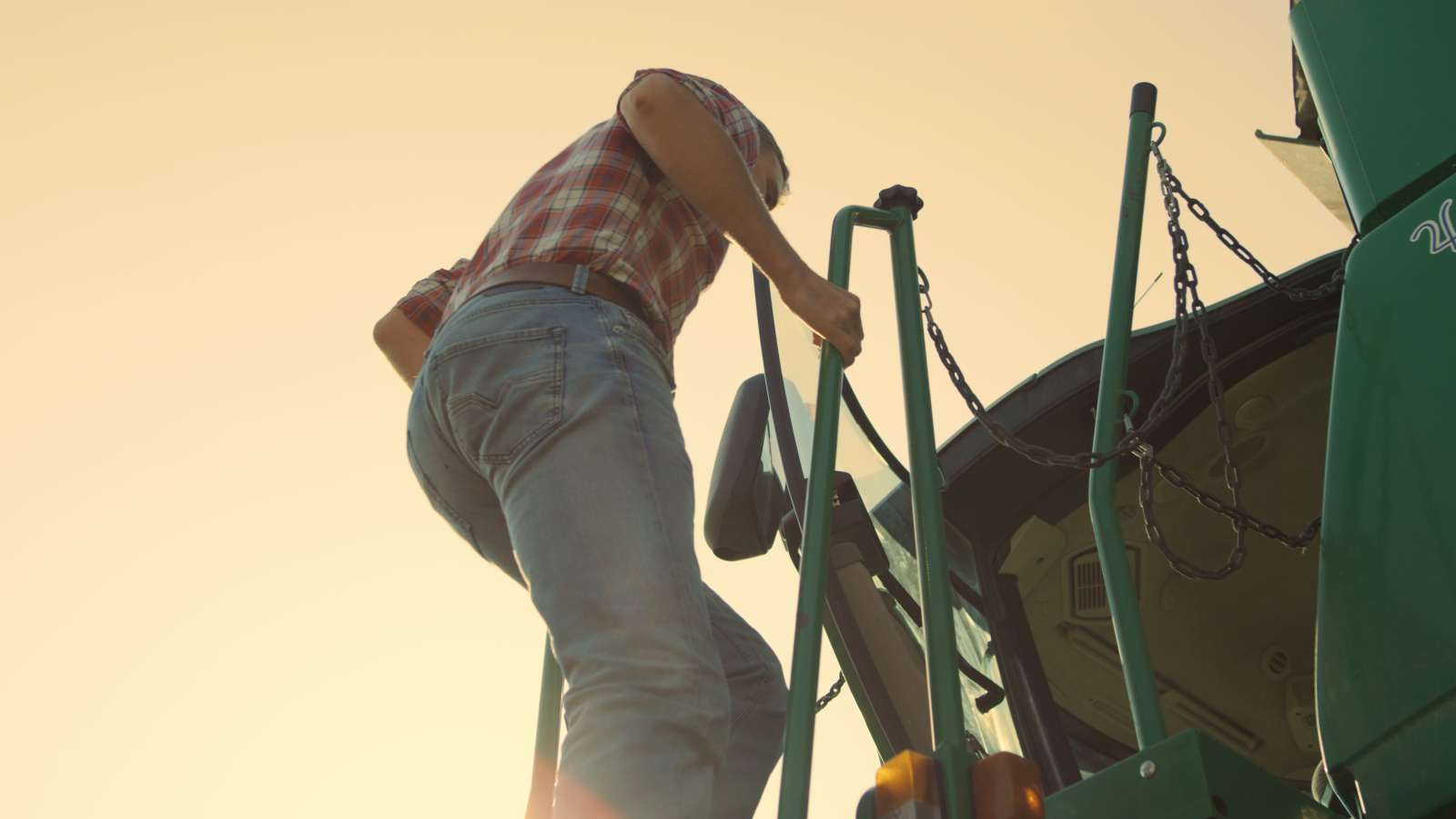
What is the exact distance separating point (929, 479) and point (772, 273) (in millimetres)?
391

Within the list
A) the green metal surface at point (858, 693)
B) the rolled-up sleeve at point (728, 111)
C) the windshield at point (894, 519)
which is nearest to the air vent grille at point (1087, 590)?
the windshield at point (894, 519)

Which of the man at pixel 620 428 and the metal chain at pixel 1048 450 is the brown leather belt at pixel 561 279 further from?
the metal chain at pixel 1048 450

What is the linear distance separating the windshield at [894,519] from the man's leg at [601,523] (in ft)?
2.69

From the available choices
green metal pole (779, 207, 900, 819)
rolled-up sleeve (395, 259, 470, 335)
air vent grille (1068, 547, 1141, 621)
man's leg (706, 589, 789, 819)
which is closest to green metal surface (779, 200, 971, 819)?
green metal pole (779, 207, 900, 819)

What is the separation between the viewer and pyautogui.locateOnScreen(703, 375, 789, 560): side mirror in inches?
103

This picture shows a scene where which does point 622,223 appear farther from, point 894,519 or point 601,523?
point 894,519

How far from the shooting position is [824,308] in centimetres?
201

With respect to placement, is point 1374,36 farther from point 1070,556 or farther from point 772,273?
point 1070,556

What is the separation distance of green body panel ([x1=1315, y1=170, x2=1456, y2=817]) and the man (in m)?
0.72

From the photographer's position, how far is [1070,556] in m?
2.96

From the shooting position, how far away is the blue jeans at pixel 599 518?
5.26 feet

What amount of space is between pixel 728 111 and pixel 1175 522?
1.55 metres

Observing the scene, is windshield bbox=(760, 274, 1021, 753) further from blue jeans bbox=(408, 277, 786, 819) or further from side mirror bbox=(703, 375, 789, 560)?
blue jeans bbox=(408, 277, 786, 819)

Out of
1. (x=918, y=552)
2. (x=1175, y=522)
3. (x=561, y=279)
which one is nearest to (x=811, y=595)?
(x=918, y=552)
